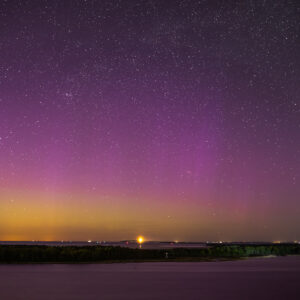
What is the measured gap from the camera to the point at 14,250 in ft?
196

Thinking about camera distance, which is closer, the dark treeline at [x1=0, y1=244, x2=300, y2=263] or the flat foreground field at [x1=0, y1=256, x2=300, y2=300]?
the flat foreground field at [x1=0, y1=256, x2=300, y2=300]

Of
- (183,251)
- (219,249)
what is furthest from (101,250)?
(219,249)

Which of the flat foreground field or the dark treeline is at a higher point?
the dark treeline

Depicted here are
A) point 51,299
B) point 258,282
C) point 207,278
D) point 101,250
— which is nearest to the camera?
point 51,299

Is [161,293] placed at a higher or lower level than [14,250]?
lower

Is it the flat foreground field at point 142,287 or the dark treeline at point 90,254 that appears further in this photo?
the dark treeline at point 90,254

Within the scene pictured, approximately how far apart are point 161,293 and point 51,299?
22.9 ft

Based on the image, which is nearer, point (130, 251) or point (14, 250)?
point (14, 250)

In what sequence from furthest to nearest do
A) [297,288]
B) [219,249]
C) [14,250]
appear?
1. [219,249]
2. [14,250]
3. [297,288]

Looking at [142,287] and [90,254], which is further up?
[90,254]

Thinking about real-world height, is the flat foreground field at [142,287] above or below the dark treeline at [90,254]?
below

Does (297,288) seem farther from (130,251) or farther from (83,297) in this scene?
(130,251)

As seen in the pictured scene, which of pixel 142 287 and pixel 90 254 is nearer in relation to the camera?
pixel 142 287

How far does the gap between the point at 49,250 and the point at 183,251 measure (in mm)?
24948
